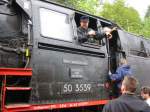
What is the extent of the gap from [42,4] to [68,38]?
948mm

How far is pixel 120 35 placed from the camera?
35.2 ft

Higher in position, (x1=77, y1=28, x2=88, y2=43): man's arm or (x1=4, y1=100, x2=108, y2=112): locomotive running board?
(x1=77, y1=28, x2=88, y2=43): man's arm

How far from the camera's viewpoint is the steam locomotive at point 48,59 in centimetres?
735

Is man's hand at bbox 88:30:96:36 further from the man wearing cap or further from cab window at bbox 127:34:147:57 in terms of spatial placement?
cab window at bbox 127:34:147:57

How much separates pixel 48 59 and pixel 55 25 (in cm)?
92

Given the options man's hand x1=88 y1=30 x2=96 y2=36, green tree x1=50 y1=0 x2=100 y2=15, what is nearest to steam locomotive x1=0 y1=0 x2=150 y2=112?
man's hand x1=88 y1=30 x2=96 y2=36

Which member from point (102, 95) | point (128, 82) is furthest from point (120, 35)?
point (128, 82)

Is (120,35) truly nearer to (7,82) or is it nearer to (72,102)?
(72,102)

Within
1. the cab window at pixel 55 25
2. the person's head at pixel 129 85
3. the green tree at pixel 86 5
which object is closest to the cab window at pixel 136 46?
the cab window at pixel 55 25

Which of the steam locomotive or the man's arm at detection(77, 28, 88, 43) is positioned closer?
the steam locomotive

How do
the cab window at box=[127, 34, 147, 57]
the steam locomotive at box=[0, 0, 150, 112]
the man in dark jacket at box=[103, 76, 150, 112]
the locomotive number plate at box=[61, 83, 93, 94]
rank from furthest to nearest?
1. the cab window at box=[127, 34, 147, 57]
2. the locomotive number plate at box=[61, 83, 93, 94]
3. the steam locomotive at box=[0, 0, 150, 112]
4. the man in dark jacket at box=[103, 76, 150, 112]

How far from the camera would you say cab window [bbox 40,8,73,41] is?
809cm

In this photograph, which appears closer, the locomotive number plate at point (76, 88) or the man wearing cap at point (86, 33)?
the locomotive number plate at point (76, 88)

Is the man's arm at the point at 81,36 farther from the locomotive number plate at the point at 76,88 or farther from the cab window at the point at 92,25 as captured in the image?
the locomotive number plate at the point at 76,88
